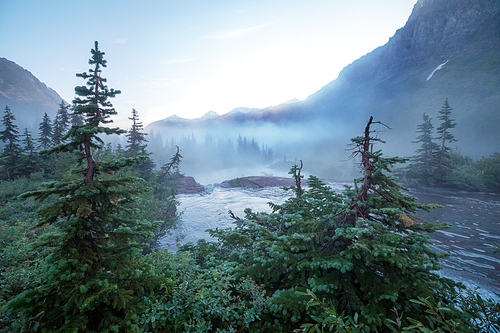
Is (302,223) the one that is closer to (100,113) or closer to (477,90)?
(100,113)

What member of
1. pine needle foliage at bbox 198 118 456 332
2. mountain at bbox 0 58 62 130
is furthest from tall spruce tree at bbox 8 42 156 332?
mountain at bbox 0 58 62 130

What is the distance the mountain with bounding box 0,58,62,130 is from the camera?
302 ft

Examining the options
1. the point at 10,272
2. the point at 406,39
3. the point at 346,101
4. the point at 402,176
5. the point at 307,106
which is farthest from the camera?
the point at 307,106

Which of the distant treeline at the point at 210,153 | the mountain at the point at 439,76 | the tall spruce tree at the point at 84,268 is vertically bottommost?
the distant treeline at the point at 210,153

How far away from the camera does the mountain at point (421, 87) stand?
69.9 meters

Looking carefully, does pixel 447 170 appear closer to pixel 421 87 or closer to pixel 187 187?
pixel 187 187

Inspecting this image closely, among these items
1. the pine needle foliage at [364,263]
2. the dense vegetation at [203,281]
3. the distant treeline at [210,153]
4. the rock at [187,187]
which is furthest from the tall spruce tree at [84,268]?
the distant treeline at [210,153]

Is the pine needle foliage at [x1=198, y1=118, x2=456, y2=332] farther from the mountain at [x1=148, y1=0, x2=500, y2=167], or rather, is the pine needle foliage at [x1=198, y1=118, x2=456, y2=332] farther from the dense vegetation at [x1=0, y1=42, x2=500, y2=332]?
the mountain at [x1=148, y1=0, x2=500, y2=167]

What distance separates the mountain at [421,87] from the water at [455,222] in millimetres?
35659

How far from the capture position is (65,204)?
2703 millimetres

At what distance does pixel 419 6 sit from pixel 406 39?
22.5 m

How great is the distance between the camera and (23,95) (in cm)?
10331

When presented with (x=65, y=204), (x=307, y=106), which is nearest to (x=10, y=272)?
(x=65, y=204)

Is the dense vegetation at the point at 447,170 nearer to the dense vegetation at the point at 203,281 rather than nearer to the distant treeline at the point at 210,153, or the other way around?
the dense vegetation at the point at 203,281
